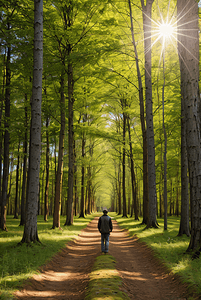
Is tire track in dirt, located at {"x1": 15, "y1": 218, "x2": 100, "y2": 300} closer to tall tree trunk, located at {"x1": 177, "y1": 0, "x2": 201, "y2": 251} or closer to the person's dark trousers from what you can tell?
the person's dark trousers

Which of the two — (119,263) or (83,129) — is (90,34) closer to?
(83,129)

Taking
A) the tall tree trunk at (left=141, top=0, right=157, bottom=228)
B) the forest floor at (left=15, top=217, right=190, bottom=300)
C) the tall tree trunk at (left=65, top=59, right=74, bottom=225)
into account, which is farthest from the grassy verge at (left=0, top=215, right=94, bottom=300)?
the tall tree trunk at (left=65, top=59, right=74, bottom=225)

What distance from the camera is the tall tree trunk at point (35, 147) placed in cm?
785

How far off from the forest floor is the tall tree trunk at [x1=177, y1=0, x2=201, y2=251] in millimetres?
1616

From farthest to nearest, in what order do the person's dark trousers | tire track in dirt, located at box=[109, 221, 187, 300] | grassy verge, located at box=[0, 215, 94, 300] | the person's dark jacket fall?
1. the person's dark trousers
2. the person's dark jacket
3. tire track in dirt, located at box=[109, 221, 187, 300]
4. grassy verge, located at box=[0, 215, 94, 300]

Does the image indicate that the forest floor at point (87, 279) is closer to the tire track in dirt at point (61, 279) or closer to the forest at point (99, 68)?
the tire track in dirt at point (61, 279)

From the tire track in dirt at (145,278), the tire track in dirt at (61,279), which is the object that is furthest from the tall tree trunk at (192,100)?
the tire track in dirt at (61,279)

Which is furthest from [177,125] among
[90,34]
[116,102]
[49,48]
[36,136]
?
[36,136]

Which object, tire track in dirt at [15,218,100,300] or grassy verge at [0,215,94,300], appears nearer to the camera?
grassy verge at [0,215,94,300]

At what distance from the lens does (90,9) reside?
11836 millimetres

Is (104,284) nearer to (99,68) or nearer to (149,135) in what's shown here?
(149,135)

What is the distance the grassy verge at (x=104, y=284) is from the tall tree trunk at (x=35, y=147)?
2.93m

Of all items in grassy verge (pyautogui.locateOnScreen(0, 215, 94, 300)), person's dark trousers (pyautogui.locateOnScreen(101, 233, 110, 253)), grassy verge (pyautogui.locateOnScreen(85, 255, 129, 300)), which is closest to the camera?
grassy verge (pyautogui.locateOnScreen(85, 255, 129, 300))

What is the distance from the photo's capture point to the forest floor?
4.69 m
